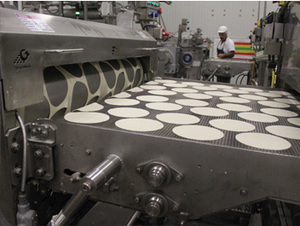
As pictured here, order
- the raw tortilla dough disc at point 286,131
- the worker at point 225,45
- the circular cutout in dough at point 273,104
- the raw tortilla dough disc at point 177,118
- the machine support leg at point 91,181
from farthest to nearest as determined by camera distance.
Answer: the worker at point 225,45, the circular cutout in dough at point 273,104, the raw tortilla dough disc at point 177,118, the raw tortilla dough disc at point 286,131, the machine support leg at point 91,181

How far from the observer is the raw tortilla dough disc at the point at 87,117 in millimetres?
1056

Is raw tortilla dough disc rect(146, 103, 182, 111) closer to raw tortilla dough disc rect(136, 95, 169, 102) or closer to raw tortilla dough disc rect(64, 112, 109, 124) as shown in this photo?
raw tortilla dough disc rect(136, 95, 169, 102)

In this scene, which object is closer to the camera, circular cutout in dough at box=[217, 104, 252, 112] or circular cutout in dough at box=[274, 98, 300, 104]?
circular cutout in dough at box=[217, 104, 252, 112]

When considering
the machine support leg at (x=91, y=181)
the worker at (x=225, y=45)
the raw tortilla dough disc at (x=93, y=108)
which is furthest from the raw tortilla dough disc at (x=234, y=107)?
the worker at (x=225, y=45)

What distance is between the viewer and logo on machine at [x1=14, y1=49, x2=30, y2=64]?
88cm

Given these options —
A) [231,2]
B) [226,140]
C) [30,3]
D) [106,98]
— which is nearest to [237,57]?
[231,2]

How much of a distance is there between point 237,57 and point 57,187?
765 centimetres

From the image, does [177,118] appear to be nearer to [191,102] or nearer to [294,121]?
[191,102]

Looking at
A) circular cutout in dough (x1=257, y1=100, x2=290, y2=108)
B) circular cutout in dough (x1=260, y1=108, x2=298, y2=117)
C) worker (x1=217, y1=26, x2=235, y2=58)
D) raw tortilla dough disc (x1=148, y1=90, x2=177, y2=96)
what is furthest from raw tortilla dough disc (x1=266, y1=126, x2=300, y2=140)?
worker (x1=217, y1=26, x2=235, y2=58)

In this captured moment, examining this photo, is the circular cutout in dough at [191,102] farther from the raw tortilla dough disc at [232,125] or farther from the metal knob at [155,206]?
the metal knob at [155,206]

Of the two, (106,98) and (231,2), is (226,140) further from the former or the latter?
(231,2)

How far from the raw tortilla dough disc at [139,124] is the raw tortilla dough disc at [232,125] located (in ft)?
0.83

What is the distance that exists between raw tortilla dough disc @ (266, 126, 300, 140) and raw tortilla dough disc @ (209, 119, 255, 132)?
8cm

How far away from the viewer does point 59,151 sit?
0.99 meters
